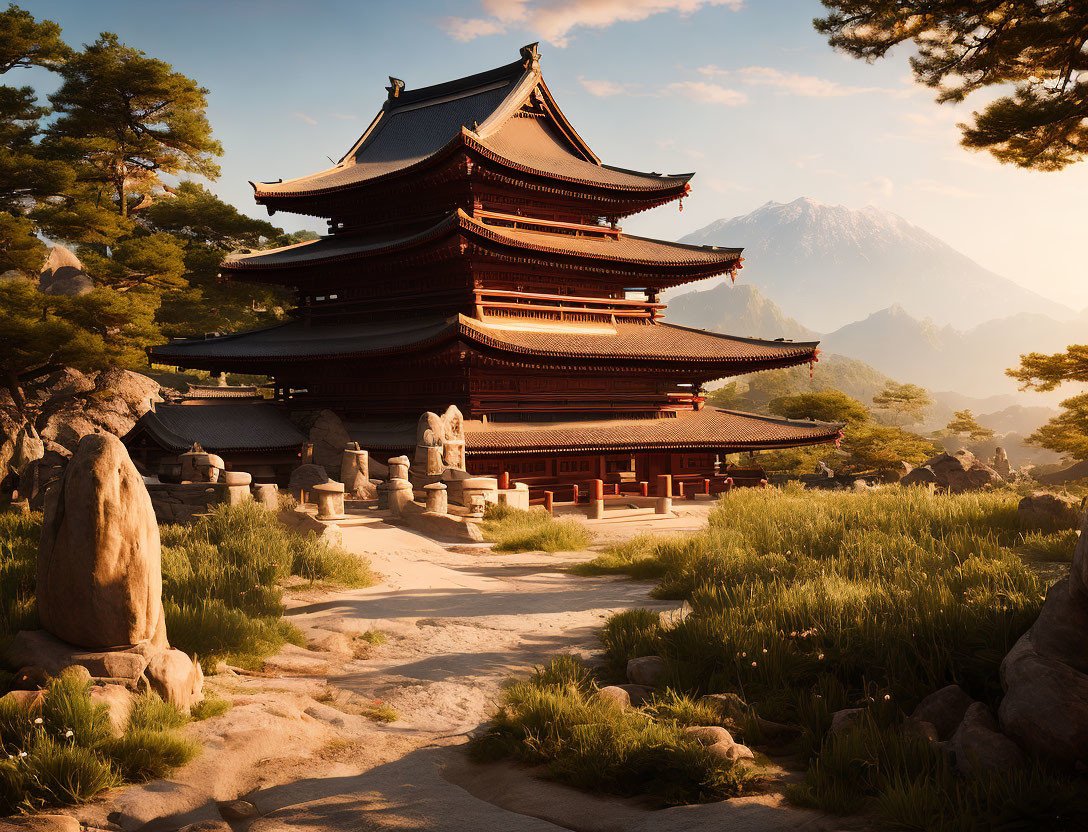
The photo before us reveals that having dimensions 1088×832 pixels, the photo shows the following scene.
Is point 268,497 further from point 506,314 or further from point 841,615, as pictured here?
point 506,314

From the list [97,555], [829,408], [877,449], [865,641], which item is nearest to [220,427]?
[97,555]

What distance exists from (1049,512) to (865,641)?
24.0 feet

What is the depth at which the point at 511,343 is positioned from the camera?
25203 mm

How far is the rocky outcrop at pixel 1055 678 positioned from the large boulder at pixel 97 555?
23.1 ft

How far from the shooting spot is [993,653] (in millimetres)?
6527

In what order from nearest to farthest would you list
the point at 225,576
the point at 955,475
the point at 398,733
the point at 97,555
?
the point at 97,555
the point at 398,733
the point at 225,576
the point at 955,475

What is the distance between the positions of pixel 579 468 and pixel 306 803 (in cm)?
2307

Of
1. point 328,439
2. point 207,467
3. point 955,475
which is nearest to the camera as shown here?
point 207,467

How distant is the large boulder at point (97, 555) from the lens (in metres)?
6.90

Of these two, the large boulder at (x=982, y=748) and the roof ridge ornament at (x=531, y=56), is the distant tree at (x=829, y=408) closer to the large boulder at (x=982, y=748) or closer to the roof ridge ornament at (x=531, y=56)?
the roof ridge ornament at (x=531, y=56)

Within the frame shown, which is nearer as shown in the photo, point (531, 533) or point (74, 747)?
point (74, 747)

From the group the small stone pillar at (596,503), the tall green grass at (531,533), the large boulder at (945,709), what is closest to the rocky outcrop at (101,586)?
the large boulder at (945,709)

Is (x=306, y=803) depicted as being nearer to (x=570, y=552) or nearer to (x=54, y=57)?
(x=570, y=552)

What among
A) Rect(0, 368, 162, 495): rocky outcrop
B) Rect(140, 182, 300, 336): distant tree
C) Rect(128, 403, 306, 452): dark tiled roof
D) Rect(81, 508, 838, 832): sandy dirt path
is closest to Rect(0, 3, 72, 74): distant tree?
Rect(140, 182, 300, 336): distant tree
